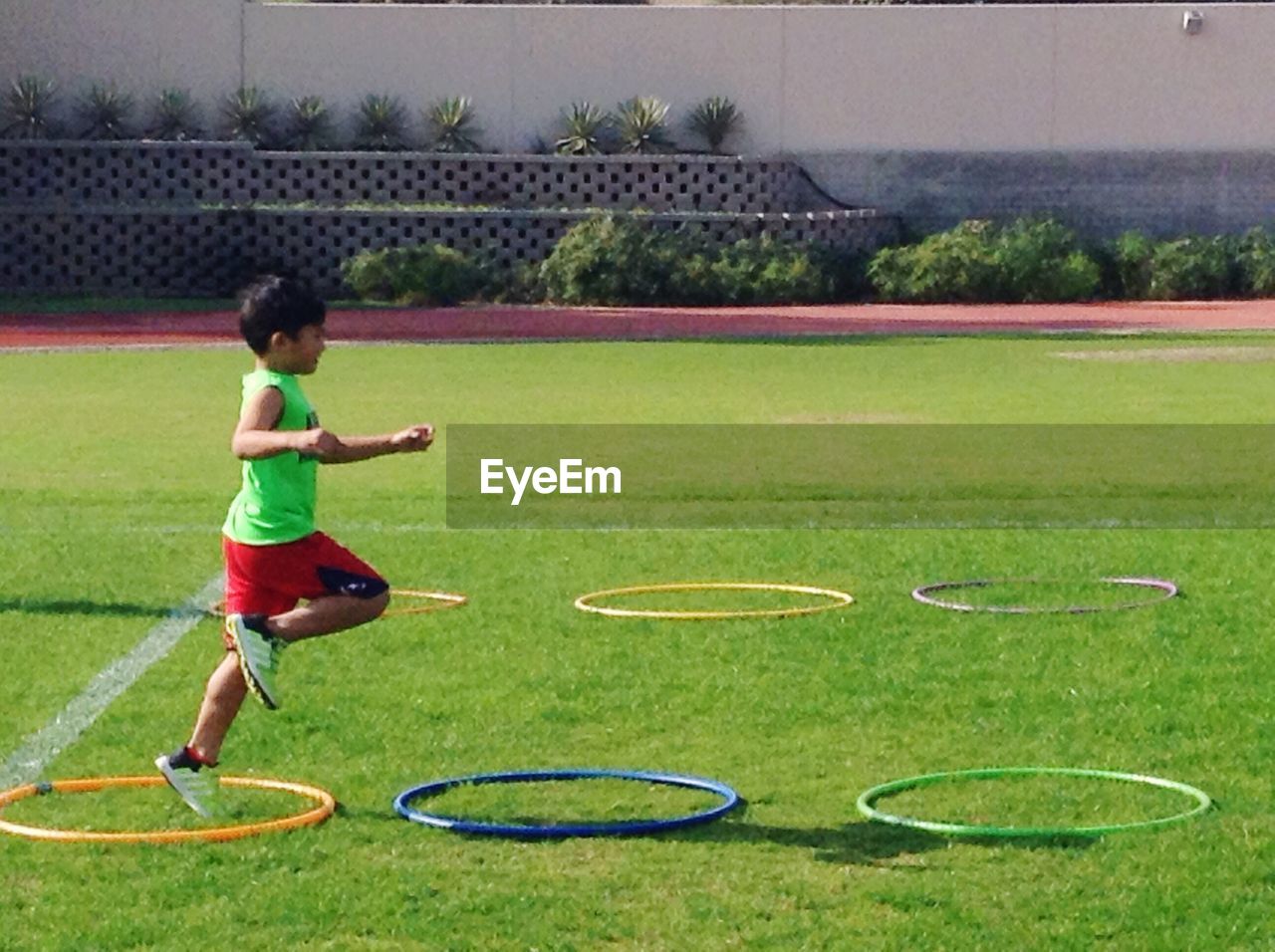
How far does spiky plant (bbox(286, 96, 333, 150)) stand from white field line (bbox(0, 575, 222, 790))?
31.1 m

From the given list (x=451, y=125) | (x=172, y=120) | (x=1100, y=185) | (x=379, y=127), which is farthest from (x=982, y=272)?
(x=172, y=120)

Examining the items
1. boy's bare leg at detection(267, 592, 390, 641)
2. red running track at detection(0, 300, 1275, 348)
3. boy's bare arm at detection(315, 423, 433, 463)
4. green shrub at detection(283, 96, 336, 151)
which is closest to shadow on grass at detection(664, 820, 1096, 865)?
boy's bare leg at detection(267, 592, 390, 641)

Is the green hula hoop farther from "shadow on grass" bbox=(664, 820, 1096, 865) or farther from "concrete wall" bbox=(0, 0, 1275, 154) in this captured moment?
"concrete wall" bbox=(0, 0, 1275, 154)

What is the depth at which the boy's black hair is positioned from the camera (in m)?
7.18

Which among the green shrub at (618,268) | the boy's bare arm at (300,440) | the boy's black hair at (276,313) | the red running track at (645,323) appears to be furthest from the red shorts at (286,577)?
the green shrub at (618,268)

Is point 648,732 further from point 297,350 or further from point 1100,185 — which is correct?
point 1100,185

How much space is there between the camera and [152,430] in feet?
63.6

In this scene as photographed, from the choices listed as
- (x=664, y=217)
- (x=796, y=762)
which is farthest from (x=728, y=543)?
(x=664, y=217)

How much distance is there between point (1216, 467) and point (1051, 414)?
3.96m

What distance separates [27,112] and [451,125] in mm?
7026

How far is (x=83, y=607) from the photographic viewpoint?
10906 mm

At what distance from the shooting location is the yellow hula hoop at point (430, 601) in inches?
421

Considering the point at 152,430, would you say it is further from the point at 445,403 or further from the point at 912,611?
the point at 912,611

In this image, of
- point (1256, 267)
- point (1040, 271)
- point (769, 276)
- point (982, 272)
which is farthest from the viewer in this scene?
point (1256, 267)
